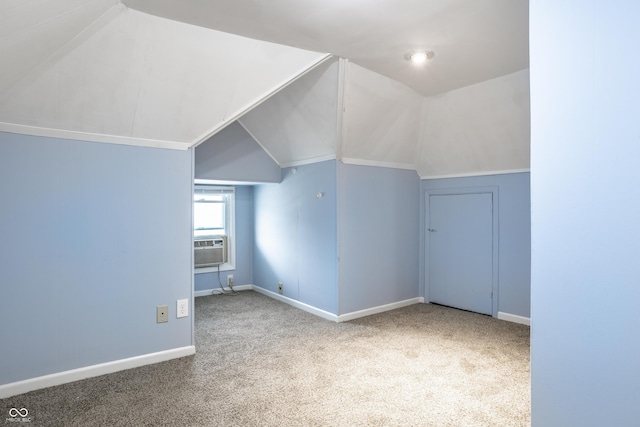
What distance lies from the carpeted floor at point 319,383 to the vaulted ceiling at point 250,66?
175 centimetres

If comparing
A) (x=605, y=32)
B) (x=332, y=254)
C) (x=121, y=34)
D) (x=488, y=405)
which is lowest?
(x=488, y=405)

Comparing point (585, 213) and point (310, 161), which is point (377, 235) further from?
point (585, 213)

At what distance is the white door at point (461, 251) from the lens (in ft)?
13.6

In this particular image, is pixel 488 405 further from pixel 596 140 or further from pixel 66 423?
pixel 66 423

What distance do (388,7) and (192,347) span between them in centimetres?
289

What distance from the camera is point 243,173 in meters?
4.46

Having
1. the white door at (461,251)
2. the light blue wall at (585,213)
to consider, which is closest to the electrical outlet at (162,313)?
the light blue wall at (585,213)

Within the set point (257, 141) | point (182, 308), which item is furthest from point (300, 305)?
point (257, 141)

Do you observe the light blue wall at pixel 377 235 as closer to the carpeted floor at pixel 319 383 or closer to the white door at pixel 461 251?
the white door at pixel 461 251

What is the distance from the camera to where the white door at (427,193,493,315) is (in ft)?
13.6

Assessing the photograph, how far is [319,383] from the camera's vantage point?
2.52 m

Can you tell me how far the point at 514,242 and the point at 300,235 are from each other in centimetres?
241

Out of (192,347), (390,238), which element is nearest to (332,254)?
(390,238)

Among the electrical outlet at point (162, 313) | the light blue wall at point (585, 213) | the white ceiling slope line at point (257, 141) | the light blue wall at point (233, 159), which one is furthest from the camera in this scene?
the white ceiling slope line at point (257, 141)
